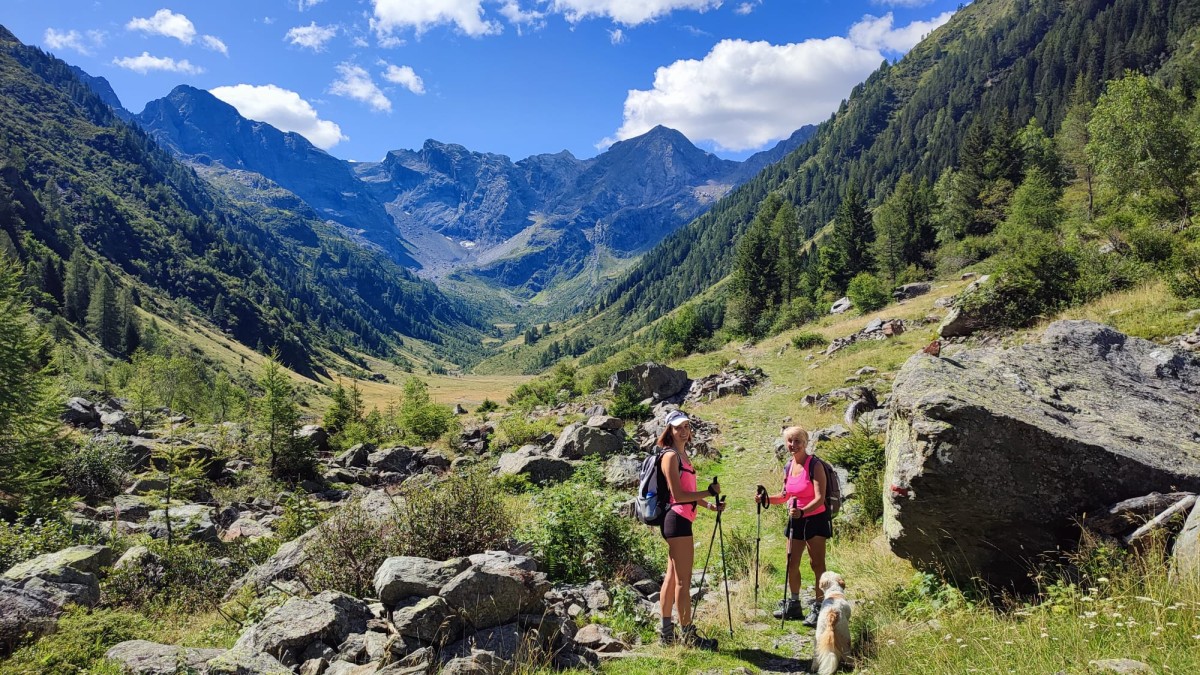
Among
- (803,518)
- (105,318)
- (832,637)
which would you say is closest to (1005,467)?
(803,518)

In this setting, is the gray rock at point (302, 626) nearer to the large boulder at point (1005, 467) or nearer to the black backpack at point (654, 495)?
the black backpack at point (654, 495)

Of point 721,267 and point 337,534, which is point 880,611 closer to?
point 337,534

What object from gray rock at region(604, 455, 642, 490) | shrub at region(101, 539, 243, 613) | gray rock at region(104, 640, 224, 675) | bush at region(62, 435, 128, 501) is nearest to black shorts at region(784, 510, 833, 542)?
gray rock at region(104, 640, 224, 675)

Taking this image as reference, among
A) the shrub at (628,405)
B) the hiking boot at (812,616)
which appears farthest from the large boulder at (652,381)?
the hiking boot at (812,616)

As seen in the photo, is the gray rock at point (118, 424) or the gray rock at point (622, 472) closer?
the gray rock at point (622, 472)

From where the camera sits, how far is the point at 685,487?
680 centimetres

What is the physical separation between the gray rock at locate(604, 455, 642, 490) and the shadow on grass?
875 cm

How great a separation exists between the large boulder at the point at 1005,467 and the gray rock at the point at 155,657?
28.5 feet

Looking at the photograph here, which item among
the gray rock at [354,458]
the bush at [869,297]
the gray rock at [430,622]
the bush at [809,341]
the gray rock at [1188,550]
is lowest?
the gray rock at [354,458]

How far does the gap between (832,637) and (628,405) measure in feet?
67.4

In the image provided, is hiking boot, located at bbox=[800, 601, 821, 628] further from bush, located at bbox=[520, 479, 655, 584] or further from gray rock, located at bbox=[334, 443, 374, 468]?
gray rock, located at bbox=[334, 443, 374, 468]

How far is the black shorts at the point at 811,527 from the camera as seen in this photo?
24.4 ft

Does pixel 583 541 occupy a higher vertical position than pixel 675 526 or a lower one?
lower

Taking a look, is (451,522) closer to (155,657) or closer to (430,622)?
(430,622)
